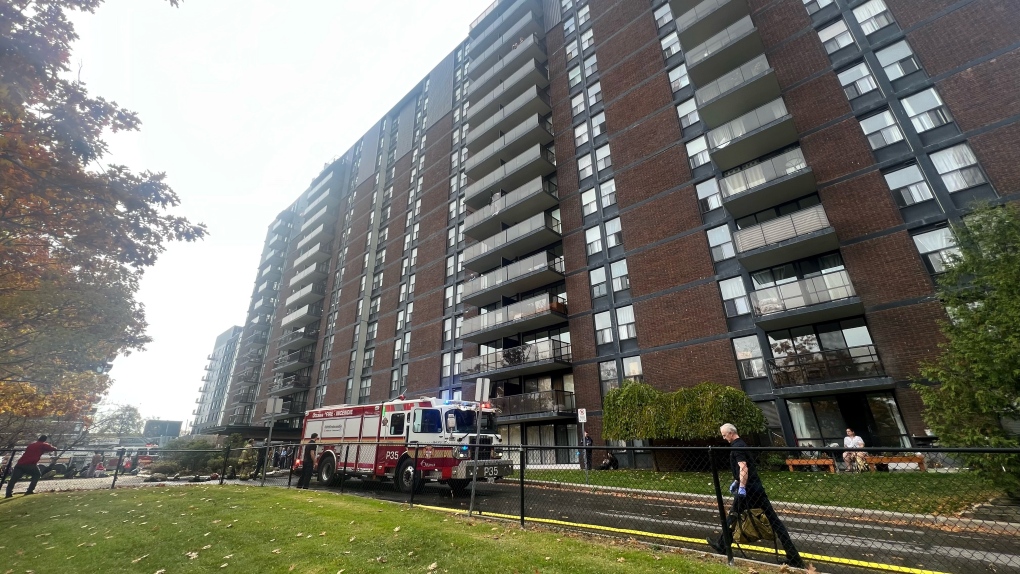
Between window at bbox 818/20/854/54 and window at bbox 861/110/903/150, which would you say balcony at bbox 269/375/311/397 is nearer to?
window at bbox 861/110/903/150

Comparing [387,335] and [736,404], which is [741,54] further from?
[387,335]

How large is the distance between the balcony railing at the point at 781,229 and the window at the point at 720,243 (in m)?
1.21

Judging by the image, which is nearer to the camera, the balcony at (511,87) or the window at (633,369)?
the window at (633,369)

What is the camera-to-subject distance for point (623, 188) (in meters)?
24.0

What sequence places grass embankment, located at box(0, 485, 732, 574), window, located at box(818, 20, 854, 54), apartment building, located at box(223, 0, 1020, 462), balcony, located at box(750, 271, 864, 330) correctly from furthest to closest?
window, located at box(818, 20, 854, 54), balcony, located at box(750, 271, 864, 330), apartment building, located at box(223, 0, 1020, 462), grass embankment, located at box(0, 485, 732, 574)

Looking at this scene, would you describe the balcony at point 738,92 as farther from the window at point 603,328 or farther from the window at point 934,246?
the window at point 603,328

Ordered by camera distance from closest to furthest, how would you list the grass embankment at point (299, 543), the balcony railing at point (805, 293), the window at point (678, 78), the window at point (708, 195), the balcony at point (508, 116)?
the grass embankment at point (299, 543), the balcony railing at point (805, 293), the window at point (708, 195), the window at point (678, 78), the balcony at point (508, 116)

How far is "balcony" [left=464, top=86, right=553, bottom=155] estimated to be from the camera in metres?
31.2

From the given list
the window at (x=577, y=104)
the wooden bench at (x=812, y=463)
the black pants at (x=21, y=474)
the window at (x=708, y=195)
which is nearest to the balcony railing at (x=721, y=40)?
the window at (x=708, y=195)

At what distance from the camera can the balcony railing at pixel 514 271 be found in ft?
83.1

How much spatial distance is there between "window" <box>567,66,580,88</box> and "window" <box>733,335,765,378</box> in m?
21.0

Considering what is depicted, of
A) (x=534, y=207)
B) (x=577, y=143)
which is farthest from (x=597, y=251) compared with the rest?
(x=577, y=143)

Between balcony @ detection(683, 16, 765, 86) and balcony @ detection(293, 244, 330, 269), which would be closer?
balcony @ detection(683, 16, 765, 86)

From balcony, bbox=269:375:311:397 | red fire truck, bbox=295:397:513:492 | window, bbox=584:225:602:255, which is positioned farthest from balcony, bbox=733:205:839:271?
balcony, bbox=269:375:311:397
